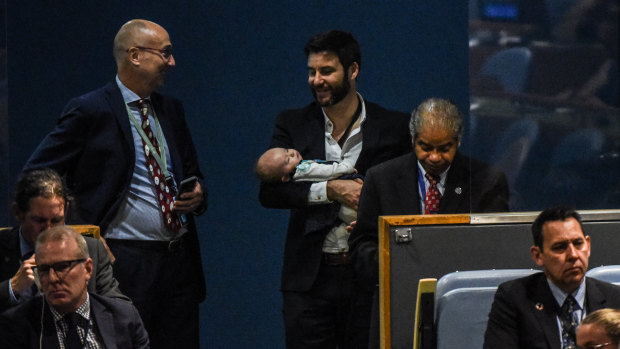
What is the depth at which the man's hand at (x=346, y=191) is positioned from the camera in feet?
14.5

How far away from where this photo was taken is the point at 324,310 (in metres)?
4.53

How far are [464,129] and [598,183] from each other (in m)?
0.54

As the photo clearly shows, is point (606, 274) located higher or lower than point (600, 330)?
higher

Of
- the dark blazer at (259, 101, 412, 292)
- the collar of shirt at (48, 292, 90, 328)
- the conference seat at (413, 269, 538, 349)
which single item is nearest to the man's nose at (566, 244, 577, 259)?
the conference seat at (413, 269, 538, 349)

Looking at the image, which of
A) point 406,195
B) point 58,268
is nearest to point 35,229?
point 58,268

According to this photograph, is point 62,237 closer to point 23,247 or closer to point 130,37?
→ point 23,247

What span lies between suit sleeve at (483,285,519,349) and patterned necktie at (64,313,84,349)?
1299 millimetres

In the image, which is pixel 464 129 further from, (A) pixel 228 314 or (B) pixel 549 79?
(A) pixel 228 314

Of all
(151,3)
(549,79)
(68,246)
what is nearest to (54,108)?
(151,3)

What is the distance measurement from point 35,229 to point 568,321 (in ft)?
6.00

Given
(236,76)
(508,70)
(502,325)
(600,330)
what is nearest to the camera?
(600,330)

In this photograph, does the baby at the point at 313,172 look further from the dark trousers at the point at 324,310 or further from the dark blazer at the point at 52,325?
the dark blazer at the point at 52,325

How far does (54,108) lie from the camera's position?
6.19 m

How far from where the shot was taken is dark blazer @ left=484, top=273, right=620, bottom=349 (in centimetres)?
347
